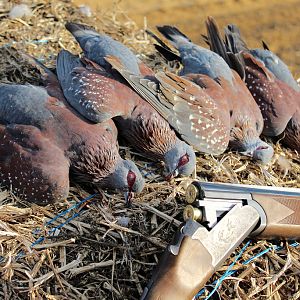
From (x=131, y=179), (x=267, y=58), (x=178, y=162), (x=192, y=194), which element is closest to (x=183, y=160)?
→ (x=178, y=162)

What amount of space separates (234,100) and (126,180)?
1.09 m

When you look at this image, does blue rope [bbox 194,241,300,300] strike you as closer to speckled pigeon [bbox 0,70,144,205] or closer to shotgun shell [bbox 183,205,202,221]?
shotgun shell [bbox 183,205,202,221]

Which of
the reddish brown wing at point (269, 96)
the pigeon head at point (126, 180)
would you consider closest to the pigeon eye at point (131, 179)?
the pigeon head at point (126, 180)

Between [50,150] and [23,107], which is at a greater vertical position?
[23,107]

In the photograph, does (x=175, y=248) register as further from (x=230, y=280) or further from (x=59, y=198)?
(x=59, y=198)

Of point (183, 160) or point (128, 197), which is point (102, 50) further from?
point (128, 197)

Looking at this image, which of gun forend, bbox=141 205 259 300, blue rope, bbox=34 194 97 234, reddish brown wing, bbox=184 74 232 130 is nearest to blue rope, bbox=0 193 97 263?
blue rope, bbox=34 194 97 234

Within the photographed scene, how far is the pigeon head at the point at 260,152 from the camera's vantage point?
12.4 ft

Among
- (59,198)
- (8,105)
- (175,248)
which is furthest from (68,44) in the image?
(175,248)

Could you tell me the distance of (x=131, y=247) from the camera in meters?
2.98

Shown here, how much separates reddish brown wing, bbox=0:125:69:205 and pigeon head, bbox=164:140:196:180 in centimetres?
60

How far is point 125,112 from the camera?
3508 millimetres

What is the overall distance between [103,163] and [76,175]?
18 centimetres

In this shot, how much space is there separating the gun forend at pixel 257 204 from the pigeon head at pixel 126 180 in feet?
1.53
